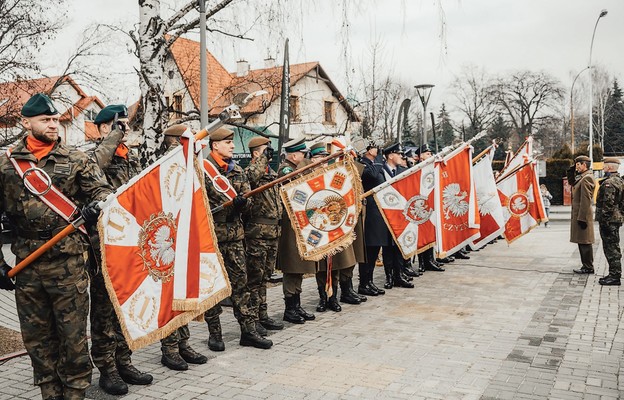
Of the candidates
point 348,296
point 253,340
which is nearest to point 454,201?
point 348,296

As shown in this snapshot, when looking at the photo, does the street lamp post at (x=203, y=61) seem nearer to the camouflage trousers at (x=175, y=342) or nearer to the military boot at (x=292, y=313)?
the military boot at (x=292, y=313)

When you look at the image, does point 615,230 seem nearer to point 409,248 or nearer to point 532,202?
point 532,202

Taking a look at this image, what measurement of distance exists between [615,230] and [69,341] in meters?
8.62

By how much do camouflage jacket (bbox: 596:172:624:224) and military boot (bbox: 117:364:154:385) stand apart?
7748mm

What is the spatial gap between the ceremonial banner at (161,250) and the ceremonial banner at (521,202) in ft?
26.3

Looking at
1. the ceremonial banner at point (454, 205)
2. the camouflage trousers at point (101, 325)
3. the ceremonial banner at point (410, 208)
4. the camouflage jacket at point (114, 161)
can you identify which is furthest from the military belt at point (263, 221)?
the ceremonial banner at point (454, 205)

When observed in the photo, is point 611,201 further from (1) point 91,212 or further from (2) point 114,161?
(1) point 91,212

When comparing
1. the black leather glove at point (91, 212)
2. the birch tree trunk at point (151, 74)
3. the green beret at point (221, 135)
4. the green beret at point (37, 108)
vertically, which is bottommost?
the black leather glove at point (91, 212)

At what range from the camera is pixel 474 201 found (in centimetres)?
899

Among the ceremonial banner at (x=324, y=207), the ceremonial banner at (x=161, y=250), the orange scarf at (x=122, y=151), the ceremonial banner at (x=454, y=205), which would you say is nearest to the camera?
the ceremonial banner at (x=161, y=250)

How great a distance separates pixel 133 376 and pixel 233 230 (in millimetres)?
1684

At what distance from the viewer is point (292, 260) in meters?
7.32

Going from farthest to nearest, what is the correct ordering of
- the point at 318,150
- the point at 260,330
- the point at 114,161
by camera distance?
the point at 318,150 → the point at 260,330 → the point at 114,161

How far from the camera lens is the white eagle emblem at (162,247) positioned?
184 inches
